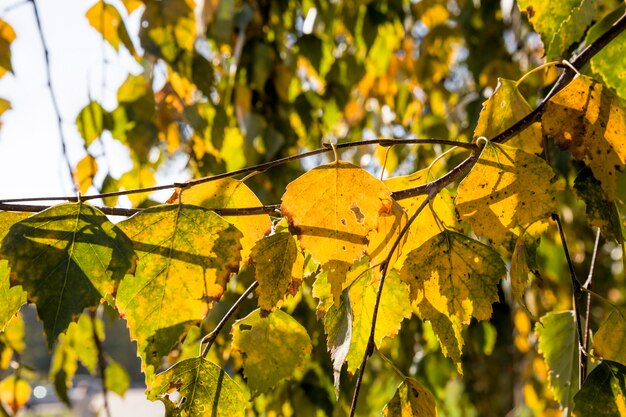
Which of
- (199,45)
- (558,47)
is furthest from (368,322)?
(199,45)

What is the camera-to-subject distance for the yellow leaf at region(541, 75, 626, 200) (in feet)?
1.56

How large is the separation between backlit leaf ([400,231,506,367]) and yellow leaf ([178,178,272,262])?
100 mm

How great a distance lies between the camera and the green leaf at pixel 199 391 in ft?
1.42

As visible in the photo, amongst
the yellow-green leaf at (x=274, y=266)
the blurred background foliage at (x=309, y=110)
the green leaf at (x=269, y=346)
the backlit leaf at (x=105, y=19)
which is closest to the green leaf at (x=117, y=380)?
the blurred background foliage at (x=309, y=110)

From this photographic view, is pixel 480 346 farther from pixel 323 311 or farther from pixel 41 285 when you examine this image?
pixel 41 285

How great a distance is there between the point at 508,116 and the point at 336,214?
219mm

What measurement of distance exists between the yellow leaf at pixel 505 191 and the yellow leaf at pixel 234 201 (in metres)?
0.13

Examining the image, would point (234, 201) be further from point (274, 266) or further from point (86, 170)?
point (86, 170)

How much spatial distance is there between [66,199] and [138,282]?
0.06m

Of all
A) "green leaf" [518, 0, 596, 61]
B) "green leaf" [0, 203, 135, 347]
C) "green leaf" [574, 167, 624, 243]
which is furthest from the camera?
"green leaf" [518, 0, 596, 61]

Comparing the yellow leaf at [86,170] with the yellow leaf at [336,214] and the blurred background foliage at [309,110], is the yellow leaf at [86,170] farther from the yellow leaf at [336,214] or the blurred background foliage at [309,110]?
the yellow leaf at [336,214]

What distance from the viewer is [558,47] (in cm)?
65

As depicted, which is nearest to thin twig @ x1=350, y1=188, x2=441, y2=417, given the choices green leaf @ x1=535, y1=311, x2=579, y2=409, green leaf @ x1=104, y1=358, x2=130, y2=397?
green leaf @ x1=535, y1=311, x2=579, y2=409

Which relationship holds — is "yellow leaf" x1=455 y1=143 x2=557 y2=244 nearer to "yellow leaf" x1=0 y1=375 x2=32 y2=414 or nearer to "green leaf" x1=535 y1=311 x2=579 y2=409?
"green leaf" x1=535 y1=311 x2=579 y2=409
